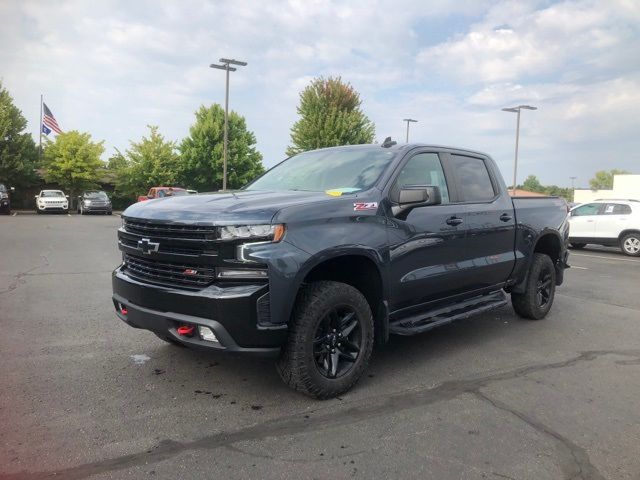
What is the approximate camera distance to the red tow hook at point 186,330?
3.37 meters

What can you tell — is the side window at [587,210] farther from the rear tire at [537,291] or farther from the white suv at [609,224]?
the rear tire at [537,291]

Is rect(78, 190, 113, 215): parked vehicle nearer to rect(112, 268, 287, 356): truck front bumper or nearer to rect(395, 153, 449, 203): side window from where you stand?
rect(395, 153, 449, 203): side window

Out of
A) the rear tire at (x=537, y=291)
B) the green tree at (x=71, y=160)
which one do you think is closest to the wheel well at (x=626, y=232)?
the rear tire at (x=537, y=291)

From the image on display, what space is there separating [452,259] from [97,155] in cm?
4020

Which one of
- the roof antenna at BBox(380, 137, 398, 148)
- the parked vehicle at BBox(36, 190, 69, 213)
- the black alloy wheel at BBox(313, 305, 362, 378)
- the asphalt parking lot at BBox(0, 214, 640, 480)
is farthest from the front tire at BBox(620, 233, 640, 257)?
the parked vehicle at BBox(36, 190, 69, 213)

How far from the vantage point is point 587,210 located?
15539 millimetres

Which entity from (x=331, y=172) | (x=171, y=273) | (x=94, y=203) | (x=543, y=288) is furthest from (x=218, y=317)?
(x=94, y=203)

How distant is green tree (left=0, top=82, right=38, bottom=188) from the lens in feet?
117

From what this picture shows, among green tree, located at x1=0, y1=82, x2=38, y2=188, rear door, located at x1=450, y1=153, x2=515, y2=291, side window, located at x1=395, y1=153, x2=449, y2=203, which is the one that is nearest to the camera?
side window, located at x1=395, y1=153, x2=449, y2=203

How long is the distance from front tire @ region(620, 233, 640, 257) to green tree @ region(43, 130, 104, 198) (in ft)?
119

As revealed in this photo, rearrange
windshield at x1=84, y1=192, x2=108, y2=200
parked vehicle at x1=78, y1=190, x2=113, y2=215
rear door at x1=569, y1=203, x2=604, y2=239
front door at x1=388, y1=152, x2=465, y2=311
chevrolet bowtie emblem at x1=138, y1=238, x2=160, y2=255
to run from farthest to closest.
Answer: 1. windshield at x1=84, y1=192, x2=108, y2=200
2. parked vehicle at x1=78, y1=190, x2=113, y2=215
3. rear door at x1=569, y1=203, x2=604, y2=239
4. front door at x1=388, y1=152, x2=465, y2=311
5. chevrolet bowtie emblem at x1=138, y1=238, x2=160, y2=255

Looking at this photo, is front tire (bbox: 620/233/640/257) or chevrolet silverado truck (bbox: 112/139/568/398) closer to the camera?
chevrolet silverado truck (bbox: 112/139/568/398)

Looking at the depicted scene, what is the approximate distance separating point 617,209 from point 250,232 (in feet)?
48.3

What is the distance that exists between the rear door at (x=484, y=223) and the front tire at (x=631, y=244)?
36.4 feet
